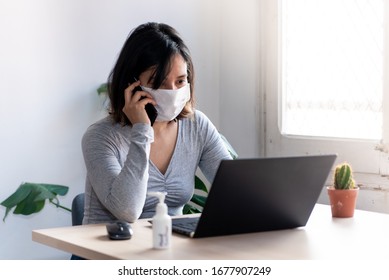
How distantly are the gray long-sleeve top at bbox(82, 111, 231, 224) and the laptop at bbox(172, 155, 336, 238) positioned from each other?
7.4 inches

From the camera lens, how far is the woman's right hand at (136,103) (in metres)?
2.15

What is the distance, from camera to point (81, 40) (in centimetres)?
312

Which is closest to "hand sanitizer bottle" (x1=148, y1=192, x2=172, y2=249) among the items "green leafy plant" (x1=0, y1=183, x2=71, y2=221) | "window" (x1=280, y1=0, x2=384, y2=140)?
"green leafy plant" (x1=0, y1=183, x2=71, y2=221)

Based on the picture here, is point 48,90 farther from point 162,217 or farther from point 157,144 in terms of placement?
point 162,217

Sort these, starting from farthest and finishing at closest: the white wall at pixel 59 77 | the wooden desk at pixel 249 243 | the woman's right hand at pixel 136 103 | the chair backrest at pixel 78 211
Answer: the white wall at pixel 59 77, the chair backrest at pixel 78 211, the woman's right hand at pixel 136 103, the wooden desk at pixel 249 243

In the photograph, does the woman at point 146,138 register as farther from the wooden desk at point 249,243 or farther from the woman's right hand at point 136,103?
the wooden desk at point 249,243

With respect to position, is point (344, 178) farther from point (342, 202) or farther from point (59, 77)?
point (59, 77)

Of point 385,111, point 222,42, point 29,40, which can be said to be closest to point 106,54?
point 29,40

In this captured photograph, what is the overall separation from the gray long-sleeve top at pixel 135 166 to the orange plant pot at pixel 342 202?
438 mm

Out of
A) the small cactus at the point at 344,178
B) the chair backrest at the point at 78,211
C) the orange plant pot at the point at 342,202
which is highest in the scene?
the small cactus at the point at 344,178

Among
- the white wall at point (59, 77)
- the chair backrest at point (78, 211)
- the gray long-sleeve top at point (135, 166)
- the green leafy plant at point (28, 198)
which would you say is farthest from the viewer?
the white wall at point (59, 77)

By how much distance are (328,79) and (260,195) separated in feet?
4.88

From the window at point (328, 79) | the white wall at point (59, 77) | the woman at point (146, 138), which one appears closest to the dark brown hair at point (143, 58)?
the woman at point (146, 138)

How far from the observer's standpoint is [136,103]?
217 centimetres
